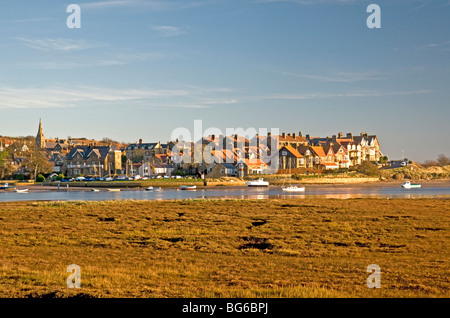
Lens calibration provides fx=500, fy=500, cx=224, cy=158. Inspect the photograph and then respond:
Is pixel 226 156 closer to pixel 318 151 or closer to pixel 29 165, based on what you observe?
pixel 318 151

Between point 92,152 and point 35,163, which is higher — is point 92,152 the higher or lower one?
the higher one

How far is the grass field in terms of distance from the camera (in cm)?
1593

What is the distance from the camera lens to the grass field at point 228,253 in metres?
15.9

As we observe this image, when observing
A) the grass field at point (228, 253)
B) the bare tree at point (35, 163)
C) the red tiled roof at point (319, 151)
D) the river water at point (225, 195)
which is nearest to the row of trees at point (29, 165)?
the bare tree at point (35, 163)

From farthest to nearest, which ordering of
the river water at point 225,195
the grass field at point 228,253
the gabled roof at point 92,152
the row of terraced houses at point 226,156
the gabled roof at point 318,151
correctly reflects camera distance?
the gabled roof at point 92,152 → the gabled roof at point 318,151 → the row of terraced houses at point 226,156 → the river water at point 225,195 → the grass field at point 228,253

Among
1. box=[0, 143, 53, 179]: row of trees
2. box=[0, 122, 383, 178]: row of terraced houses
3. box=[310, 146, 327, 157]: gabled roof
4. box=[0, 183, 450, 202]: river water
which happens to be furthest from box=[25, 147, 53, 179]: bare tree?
box=[310, 146, 327, 157]: gabled roof

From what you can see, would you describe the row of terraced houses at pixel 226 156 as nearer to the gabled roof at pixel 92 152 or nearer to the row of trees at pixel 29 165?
the gabled roof at pixel 92 152

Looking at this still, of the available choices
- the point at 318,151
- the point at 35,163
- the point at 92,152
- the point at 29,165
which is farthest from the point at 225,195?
the point at 92,152

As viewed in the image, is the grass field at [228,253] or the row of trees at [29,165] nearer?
the grass field at [228,253]

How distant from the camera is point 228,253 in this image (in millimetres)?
23469

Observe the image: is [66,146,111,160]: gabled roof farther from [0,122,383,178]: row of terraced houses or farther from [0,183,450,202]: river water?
[0,183,450,202]: river water

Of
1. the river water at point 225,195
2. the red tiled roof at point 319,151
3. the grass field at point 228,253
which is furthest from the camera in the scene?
the red tiled roof at point 319,151
